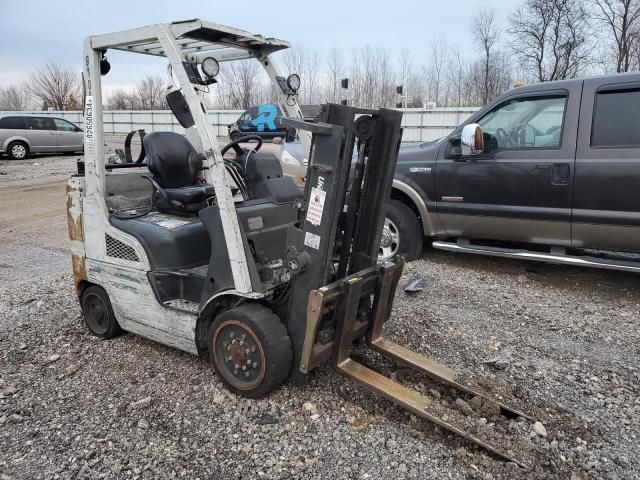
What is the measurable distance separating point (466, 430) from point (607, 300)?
305cm

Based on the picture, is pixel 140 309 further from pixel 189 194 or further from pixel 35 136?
pixel 35 136

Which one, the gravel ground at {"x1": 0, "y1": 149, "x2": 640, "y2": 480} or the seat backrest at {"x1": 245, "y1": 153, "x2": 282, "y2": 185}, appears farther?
the seat backrest at {"x1": 245, "y1": 153, "x2": 282, "y2": 185}

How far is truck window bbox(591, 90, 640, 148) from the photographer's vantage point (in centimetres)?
492

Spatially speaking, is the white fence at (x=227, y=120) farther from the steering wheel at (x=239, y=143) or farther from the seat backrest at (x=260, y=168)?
the seat backrest at (x=260, y=168)

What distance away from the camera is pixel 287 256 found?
10.3ft

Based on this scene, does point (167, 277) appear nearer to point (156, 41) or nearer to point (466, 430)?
point (156, 41)

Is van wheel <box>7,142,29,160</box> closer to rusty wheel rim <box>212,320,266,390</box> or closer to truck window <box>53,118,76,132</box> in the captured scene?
truck window <box>53,118,76,132</box>

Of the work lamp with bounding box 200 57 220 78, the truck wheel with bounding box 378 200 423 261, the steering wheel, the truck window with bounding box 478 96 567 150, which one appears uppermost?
the work lamp with bounding box 200 57 220 78

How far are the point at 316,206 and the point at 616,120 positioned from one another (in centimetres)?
358

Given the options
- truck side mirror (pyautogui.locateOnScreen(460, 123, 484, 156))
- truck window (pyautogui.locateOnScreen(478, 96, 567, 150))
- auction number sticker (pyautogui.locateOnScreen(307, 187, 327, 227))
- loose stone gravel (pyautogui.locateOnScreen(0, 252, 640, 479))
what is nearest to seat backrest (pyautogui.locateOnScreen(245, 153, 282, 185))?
auction number sticker (pyautogui.locateOnScreen(307, 187, 327, 227))

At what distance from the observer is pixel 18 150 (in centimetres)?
1889

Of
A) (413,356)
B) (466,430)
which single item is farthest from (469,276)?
(466,430)

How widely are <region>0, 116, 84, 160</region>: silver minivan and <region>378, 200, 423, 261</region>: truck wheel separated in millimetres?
17244

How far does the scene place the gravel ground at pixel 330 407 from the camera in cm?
276
